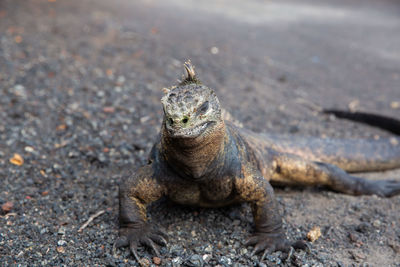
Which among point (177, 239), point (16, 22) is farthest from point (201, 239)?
point (16, 22)

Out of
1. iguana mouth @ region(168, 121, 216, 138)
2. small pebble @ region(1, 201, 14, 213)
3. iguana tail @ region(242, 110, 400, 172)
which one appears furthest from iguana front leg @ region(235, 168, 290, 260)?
small pebble @ region(1, 201, 14, 213)

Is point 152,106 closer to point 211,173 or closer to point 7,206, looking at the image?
point 7,206

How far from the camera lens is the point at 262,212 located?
3625mm

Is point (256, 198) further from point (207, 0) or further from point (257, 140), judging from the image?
point (207, 0)

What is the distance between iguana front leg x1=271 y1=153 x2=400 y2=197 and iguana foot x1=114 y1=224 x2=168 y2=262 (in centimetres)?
151

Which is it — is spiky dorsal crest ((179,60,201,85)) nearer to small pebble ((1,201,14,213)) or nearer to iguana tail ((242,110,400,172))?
iguana tail ((242,110,400,172))

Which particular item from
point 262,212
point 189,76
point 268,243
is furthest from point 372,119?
point 189,76

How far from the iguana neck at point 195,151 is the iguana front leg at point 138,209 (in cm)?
30

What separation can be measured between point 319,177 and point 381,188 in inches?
31.5

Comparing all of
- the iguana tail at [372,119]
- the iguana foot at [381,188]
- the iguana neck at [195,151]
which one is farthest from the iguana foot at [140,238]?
the iguana tail at [372,119]

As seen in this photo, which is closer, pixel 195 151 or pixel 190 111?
pixel 190 111

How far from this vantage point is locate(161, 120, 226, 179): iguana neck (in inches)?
118

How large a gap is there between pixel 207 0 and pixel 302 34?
4325mm

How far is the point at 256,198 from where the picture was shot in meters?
3.60
